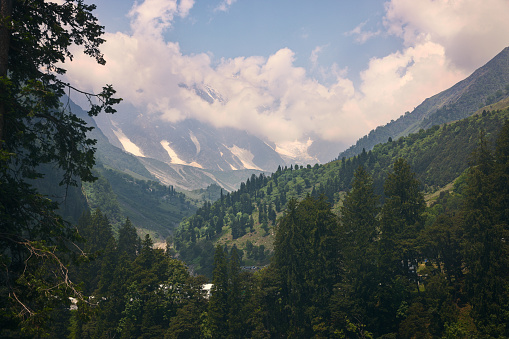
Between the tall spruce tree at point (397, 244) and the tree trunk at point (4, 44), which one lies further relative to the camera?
the tall spruce tree at point (397, 244)

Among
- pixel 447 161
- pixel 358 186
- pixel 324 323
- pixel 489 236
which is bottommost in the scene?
pixel 324 323

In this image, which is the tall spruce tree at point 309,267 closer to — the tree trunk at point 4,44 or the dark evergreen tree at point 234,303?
the dark evergreen tree at point 234,303

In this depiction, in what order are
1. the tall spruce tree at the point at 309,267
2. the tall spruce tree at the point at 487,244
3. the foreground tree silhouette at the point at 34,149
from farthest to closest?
the tall spruce tree at the point at 309,267 → the tall spruce tree at the point at 487,244 → the foreground tree silhouette at the point at 34,149

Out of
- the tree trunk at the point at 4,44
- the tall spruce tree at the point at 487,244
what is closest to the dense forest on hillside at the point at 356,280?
the tall spruce tree at the point at 487,244

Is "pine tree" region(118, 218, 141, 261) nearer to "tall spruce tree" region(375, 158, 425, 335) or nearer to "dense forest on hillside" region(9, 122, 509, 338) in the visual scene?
"dense forest on hillside" region(9, 122, 509, 338)

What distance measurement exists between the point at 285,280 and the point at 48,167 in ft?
492

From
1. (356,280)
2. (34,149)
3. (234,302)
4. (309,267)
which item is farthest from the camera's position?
(234,302)

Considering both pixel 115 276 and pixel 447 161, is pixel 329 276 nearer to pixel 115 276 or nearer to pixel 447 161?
pixel 115 276

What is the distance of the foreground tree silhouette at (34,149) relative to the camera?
42.0ft

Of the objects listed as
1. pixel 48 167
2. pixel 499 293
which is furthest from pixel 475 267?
pixel 48 167

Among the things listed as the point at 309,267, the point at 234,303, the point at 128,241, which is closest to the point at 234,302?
the point at 234,303

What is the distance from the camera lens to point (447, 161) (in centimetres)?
19938

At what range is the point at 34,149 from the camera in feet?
53.4

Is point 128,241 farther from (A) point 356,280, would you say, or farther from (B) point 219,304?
(A) point 356,280
